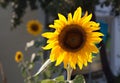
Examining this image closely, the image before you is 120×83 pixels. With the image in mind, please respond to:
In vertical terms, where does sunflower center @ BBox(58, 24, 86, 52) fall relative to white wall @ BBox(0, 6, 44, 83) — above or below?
above

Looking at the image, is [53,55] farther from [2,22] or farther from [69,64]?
Answer: [2,22]

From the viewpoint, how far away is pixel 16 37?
37.9 ft

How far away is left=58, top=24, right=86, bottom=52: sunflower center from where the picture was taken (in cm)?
283

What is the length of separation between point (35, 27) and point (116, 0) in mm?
2445

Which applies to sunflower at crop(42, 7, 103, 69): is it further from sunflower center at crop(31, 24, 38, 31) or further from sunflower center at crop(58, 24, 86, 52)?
sunflower center at crop(31, 24, 38, 31)

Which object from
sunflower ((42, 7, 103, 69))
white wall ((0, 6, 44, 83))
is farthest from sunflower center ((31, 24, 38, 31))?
sunflower ((42, 7, 103, 69))

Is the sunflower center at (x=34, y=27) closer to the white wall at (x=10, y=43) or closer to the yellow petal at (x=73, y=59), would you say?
the white wall at (x=10, y=43)

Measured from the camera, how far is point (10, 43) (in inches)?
458

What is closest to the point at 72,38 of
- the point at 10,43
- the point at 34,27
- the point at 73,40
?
the point at 73,40

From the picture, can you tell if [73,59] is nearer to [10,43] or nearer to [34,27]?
[34,27]

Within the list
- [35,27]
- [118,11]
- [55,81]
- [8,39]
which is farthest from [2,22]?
[55,81]

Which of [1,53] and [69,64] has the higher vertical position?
[69,64]

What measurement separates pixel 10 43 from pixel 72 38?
889 centimetres

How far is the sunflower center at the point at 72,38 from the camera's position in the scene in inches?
111
